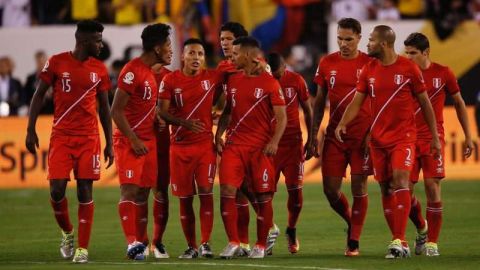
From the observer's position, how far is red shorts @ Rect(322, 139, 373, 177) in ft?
50.6

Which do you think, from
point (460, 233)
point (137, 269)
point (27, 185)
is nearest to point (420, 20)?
point (27, 185)

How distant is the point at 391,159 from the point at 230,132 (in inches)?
67.9

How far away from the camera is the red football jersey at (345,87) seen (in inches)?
610

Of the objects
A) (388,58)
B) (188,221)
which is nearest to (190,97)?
(188,221)

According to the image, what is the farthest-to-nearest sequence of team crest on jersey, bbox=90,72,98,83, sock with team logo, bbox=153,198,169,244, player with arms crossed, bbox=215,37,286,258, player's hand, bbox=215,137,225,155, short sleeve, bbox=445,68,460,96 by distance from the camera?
1. sock with team logo, bbox=153,198,169,244
2. short sleeve, bbox=445,68,460,96
3. player's hand, bbox=215,137,225,155
4. player with arms crossed, bbox=215,37,286,258
5. team crest on jersey, bbox=90,72,98,83

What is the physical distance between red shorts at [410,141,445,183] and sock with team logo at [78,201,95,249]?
345 centimetres

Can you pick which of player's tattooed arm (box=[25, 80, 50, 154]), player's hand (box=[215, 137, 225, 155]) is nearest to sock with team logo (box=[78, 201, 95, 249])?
player's tattooed arm (box=[25, 80, 50, 154])

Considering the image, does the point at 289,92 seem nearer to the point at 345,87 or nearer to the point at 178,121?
the point at 345,87

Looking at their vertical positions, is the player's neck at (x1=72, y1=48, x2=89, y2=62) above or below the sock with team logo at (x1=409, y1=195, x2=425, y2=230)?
above

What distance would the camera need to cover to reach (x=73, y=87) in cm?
1442

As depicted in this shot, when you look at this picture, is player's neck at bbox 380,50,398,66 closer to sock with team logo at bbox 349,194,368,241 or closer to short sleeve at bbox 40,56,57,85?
sock with team logo at bbox 349,194,368,241

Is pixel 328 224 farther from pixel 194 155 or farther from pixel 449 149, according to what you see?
pixel 449 149

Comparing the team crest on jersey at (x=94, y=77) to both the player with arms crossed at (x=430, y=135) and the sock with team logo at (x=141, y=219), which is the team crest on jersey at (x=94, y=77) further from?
the player with arms crossed at (x=430, y=135)

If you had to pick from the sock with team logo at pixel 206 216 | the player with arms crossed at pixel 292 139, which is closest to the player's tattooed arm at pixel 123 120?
the sock with team logo at pixel 206 216
